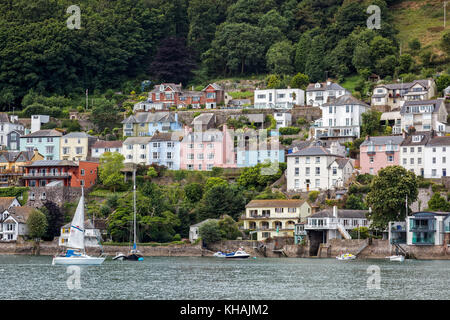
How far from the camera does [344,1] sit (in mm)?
143625

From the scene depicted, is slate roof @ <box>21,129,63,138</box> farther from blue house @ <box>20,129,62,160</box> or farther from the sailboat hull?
the sailboat hull

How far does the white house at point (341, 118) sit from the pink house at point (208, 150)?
1063cm

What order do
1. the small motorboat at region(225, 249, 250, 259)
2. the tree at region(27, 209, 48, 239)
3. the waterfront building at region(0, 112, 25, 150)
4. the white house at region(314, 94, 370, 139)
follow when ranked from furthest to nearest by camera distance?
the waterfront building at region(0, 112, 25, 150) → the white house at region(314, 94, 370, 139) → the tree at region(27, 209, 48, 239) → the small motorboat at region(225, 249, 250, 259)

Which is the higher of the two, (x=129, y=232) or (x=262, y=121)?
(x=262, y=121)

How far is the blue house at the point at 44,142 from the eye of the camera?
370 feet

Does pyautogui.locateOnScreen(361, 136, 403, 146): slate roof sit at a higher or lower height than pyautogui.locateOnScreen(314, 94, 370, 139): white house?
lower

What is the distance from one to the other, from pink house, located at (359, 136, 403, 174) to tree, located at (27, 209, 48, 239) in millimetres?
34967

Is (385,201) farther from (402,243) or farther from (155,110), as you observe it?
(155,110)

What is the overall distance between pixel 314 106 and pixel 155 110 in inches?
868

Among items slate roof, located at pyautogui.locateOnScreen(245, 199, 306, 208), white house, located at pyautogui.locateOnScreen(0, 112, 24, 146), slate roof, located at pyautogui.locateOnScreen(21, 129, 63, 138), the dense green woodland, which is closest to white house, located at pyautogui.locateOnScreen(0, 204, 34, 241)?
slate roof, located at pyautogui.locateOnScreen(21, 129, 63, 138)

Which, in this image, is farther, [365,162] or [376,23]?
[376,23]

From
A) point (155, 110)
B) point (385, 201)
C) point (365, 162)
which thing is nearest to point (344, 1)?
point (155, 110)

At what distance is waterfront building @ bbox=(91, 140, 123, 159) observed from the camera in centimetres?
10981

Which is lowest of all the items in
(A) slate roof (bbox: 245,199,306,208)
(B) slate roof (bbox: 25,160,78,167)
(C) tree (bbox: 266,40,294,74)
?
(A) slate roof (bbox: 245,199,306,208)
